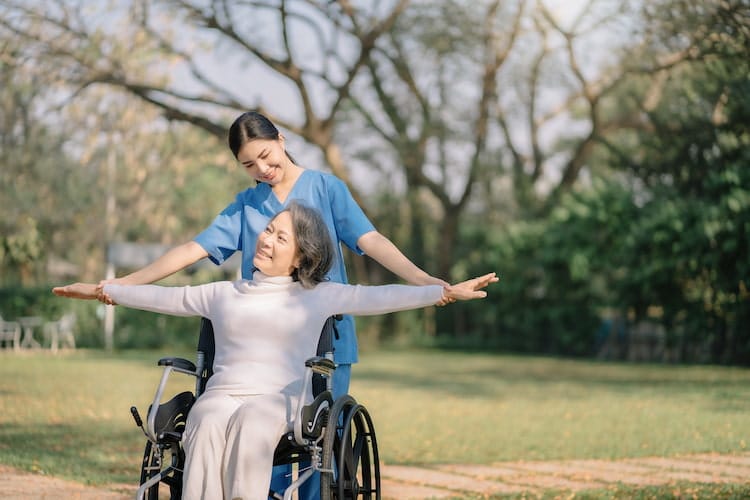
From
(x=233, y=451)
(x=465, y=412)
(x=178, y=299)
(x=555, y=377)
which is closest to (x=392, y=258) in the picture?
(x=178, y=299)

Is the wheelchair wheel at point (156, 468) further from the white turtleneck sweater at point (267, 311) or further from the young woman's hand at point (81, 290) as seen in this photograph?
the young woman's hand at point (81, 290)

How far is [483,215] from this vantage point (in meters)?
31.6

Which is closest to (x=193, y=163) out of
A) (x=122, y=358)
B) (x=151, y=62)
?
(x=151, y=62)

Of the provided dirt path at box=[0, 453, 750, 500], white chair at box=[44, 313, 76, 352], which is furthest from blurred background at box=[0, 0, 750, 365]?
dirt path at box=[0, 453, 750, 500]

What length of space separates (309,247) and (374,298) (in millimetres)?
265

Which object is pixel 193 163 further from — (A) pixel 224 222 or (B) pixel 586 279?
(A) pixel 224 222

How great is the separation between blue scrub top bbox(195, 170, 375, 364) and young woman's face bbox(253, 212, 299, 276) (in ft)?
0.90

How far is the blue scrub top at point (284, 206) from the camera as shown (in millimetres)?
3725

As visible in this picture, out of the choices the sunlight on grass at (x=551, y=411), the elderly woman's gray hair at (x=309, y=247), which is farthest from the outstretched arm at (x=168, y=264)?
the sunlight on grass at (x=551, y=411)

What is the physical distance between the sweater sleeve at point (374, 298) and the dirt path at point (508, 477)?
190 cm

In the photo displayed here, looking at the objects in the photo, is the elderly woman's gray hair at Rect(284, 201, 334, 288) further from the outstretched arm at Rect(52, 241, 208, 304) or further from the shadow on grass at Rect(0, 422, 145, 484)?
the shadow on grass at Rect(0, 422, 145, 484)

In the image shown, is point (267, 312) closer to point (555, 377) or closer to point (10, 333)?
point (555, 377)

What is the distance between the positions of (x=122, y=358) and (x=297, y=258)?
51.8 feet

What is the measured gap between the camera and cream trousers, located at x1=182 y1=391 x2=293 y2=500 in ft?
10.1
